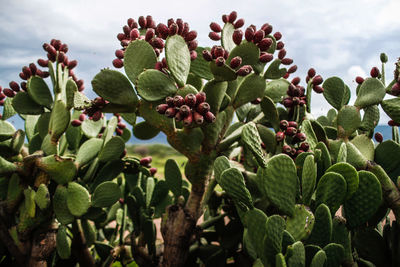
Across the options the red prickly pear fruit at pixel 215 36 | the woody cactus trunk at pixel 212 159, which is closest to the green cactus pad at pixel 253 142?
the woody cactus trunk at pixel 212 159

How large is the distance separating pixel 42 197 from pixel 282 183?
3.32 feet

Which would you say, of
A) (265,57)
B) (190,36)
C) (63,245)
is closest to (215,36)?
(190,36)

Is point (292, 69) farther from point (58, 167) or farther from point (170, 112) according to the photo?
point (58, 167)

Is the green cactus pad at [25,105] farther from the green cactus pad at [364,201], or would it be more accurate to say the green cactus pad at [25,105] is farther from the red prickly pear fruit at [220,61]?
the green cactus pad at [364,201]

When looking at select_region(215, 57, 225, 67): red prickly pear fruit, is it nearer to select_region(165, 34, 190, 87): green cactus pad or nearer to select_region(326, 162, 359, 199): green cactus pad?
select_region(165, 34, 190, 87): green cactus pad

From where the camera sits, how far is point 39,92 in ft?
5.34

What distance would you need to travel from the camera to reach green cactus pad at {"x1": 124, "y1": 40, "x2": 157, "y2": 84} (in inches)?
45.3

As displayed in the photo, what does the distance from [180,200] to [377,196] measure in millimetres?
787

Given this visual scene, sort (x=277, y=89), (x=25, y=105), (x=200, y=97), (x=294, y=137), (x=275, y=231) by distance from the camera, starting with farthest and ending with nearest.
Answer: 1. (x=25, y=105)
2. (x=277, y=89)
3. (x=294, y=137)
4. (x=200, y=97)
5. (x=275, y=231)

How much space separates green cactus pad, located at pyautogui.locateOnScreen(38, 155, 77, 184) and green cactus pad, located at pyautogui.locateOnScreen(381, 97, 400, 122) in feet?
4.30

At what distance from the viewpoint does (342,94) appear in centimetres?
145

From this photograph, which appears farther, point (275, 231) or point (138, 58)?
point (138, 58)

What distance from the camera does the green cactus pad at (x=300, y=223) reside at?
2.86 ft

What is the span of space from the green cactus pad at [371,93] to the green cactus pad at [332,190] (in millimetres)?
574
